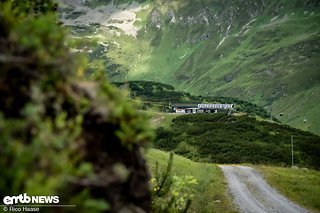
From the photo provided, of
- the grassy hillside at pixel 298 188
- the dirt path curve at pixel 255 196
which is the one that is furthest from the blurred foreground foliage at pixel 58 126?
the grassy hillside at pixel 298 188

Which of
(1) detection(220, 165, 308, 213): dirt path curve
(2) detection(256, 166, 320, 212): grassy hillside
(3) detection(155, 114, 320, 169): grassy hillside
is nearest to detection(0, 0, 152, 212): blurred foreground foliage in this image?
(1) detection(220, 165, 308, 213): dirt path curve

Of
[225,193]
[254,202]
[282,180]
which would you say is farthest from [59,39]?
[282,180]

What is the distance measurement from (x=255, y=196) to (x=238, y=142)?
54286 mm

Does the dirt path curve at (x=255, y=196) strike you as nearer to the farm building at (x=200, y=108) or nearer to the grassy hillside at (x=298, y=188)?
the grassy hillside at (x=298, y=188)

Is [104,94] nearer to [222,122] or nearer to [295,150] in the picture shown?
[295,150]

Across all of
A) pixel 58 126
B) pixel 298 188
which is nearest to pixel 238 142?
pixel 298 188

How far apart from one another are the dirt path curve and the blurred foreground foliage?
26764mm

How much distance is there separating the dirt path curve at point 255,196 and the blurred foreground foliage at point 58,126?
2676cm

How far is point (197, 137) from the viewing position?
94.8 m

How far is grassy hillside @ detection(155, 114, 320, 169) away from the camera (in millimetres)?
80562

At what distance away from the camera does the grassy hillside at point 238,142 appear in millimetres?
80562

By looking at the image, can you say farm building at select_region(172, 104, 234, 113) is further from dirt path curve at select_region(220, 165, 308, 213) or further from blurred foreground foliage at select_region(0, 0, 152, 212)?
blurred foreground foliage at select_region(0, 0, 152, 212)

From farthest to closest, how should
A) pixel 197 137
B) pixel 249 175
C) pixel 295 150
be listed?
pixel 197 137
pixel 295 150
pixel 249 175

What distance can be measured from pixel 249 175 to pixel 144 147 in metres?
46.6
